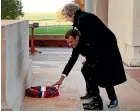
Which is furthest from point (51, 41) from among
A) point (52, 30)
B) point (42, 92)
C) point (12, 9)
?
point (42, 92)

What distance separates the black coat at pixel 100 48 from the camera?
5039 mm

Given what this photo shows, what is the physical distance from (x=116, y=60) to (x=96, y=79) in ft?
1.14

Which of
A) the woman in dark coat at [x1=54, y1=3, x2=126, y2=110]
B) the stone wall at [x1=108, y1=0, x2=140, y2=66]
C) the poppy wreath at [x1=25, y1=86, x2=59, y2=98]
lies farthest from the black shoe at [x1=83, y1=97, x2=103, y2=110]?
the stone wall at [x1=108, y1=0, x2=140, y2=66]

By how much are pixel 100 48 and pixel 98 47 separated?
1.1 inches

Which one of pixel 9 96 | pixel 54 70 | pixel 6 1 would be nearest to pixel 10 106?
pixel 9 96

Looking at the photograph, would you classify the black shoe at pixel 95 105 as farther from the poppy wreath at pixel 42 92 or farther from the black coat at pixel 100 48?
the poppy wreath at pixel 42 92

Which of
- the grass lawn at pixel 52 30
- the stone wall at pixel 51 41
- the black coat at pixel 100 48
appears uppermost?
the black coat at pixel 100 48

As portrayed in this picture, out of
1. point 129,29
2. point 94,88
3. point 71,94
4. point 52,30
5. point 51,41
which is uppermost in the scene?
point 129,29

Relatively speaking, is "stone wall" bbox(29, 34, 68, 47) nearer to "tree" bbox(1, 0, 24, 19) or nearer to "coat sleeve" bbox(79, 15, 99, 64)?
"tree" bbox(1, 0, 24, 19)

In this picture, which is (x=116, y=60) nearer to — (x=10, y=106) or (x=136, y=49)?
(x=10, y=106)

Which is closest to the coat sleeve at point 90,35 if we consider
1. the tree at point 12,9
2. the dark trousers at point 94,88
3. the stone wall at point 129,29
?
the dark trousers at point 94,88

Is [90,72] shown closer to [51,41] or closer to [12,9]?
[12,9]

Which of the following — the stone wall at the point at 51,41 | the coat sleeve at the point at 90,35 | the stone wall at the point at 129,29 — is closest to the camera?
the coat sleeve at the point at 90,35

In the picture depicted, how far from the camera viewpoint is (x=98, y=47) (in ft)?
16.7
